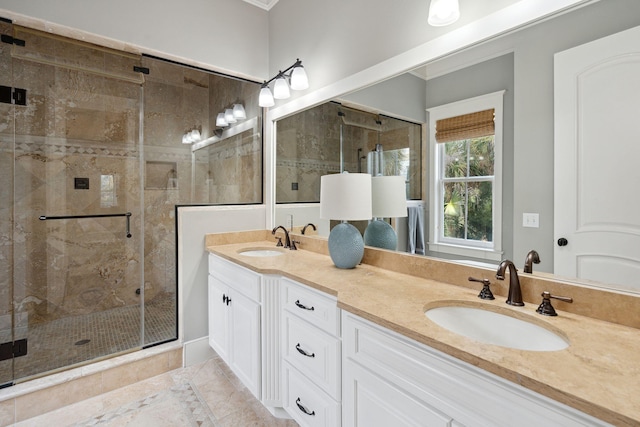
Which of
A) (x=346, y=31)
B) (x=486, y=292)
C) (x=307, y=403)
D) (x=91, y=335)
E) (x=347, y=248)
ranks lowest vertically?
(x=91, y=335)

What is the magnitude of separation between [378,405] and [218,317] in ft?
4.79

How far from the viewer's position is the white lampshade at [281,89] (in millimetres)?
2328

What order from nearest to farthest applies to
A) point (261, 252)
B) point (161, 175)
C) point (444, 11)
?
point (444, 11) < point (261, 252) < point (161, 175)

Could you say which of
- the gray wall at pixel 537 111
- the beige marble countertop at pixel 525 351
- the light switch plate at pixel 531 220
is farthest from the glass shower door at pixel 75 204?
the light switch plate at pixel 531 220

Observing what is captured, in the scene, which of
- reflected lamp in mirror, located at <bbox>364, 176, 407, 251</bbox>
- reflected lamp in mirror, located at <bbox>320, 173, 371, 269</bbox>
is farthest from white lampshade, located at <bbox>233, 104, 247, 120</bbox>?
reflected lamp in mirror, located at <bbox>364, 176, 407, 251</bbox>

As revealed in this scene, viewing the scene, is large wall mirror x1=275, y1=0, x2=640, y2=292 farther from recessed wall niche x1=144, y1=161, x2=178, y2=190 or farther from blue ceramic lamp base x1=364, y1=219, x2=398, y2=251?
recessed wall niche x1=144, y1=161, x2=178, y2=190

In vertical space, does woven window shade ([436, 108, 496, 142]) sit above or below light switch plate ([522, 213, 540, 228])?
above

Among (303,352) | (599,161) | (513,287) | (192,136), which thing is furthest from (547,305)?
(192,136)

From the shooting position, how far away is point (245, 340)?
5.96ft

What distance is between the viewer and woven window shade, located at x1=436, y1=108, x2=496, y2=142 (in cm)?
125

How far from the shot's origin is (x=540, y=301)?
1097mm

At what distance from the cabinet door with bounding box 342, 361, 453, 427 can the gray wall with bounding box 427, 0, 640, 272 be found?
2.24 ft

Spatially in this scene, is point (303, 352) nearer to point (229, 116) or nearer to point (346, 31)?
point (346, 31)

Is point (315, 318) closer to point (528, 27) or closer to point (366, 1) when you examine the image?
point (528, 27)
